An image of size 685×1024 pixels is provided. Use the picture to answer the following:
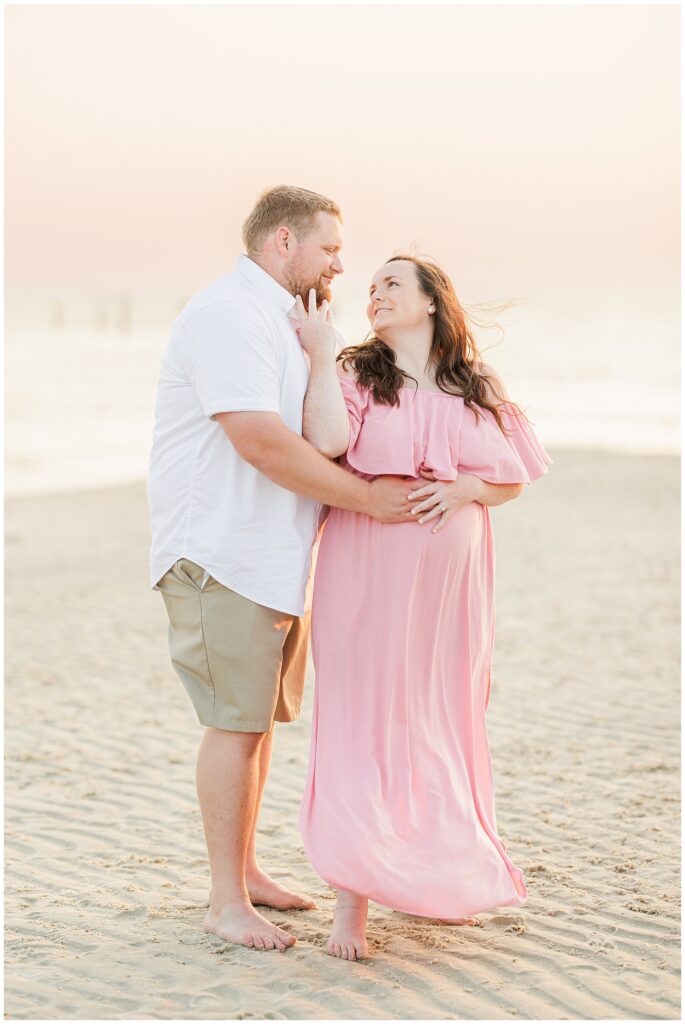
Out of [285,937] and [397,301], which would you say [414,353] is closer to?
[397,301]

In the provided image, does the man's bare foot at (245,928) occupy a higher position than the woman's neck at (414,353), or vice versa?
the woman's neck at (414,353)

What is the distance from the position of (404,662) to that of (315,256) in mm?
1398

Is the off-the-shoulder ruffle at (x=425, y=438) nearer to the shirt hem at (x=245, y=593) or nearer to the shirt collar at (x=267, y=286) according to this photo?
the shirt collar at (x=267, y=286)

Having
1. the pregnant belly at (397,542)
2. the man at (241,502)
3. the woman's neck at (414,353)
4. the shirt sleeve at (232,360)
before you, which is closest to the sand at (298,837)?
the man at (241,502)

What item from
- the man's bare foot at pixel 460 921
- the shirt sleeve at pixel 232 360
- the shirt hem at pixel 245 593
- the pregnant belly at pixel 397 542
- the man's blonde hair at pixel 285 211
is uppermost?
the man's blonde hair at pixel 285 211

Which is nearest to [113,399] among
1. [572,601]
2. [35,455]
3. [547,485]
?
[35,455]

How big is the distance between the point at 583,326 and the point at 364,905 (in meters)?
60.2

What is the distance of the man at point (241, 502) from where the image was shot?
3805mm

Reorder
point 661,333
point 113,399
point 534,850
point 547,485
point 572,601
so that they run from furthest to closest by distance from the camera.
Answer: point 661,333 → point 113,399 → point 547,485 → point 572,601 → point 534,850

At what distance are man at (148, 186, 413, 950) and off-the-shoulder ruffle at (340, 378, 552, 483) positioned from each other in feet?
0.31

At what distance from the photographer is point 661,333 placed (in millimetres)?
58469

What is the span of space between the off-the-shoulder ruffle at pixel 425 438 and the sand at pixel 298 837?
1576 mm

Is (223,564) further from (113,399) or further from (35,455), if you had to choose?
(113,399)

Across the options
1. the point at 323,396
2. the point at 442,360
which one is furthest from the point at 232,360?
the point at 442,360
